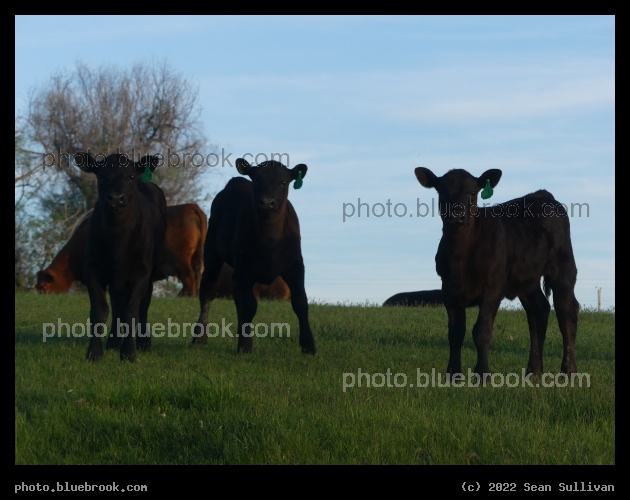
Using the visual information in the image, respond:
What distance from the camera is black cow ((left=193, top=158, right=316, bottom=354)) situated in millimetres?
12555

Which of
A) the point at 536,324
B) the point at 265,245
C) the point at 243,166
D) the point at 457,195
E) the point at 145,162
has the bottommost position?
the point at 536,324

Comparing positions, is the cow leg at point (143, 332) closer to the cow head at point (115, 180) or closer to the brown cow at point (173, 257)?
the cow head at point (115, 180)

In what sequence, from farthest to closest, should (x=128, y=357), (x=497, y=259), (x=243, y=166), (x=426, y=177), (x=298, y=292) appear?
1. (x=298, y=292)
2. (x=243, y=166)
3. (x=128, y=357)
4. (x=426, y=177)
5. (x=497, y=259)

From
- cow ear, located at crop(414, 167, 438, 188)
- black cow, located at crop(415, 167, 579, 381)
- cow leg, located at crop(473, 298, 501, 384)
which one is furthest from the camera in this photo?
cow ear, located at crop(414, 167, 438, 188)

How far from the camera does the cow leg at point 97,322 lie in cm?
1131

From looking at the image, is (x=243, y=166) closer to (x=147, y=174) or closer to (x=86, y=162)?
(x=147, y=174)

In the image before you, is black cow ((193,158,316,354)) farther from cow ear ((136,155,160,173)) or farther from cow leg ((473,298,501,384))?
cow leg ((473,298,501,384))

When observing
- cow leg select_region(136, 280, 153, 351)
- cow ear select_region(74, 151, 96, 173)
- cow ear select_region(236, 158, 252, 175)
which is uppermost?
cow ear select_region(236, 158, 252, 175)

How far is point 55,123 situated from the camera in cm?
4416

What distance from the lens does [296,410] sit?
8.47m

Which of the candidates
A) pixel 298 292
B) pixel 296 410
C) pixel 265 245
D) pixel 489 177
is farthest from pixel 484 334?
pixel 265 245

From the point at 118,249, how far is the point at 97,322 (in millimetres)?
878

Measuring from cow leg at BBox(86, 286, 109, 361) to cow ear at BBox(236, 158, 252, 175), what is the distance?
91.8 inches

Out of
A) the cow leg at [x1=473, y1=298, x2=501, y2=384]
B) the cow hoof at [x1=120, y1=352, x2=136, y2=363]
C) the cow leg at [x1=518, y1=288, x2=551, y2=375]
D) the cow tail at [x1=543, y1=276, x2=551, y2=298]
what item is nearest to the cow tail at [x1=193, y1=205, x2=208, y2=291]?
the cow hoof at [x1=120, y1=352, x2=136, y2=363]
